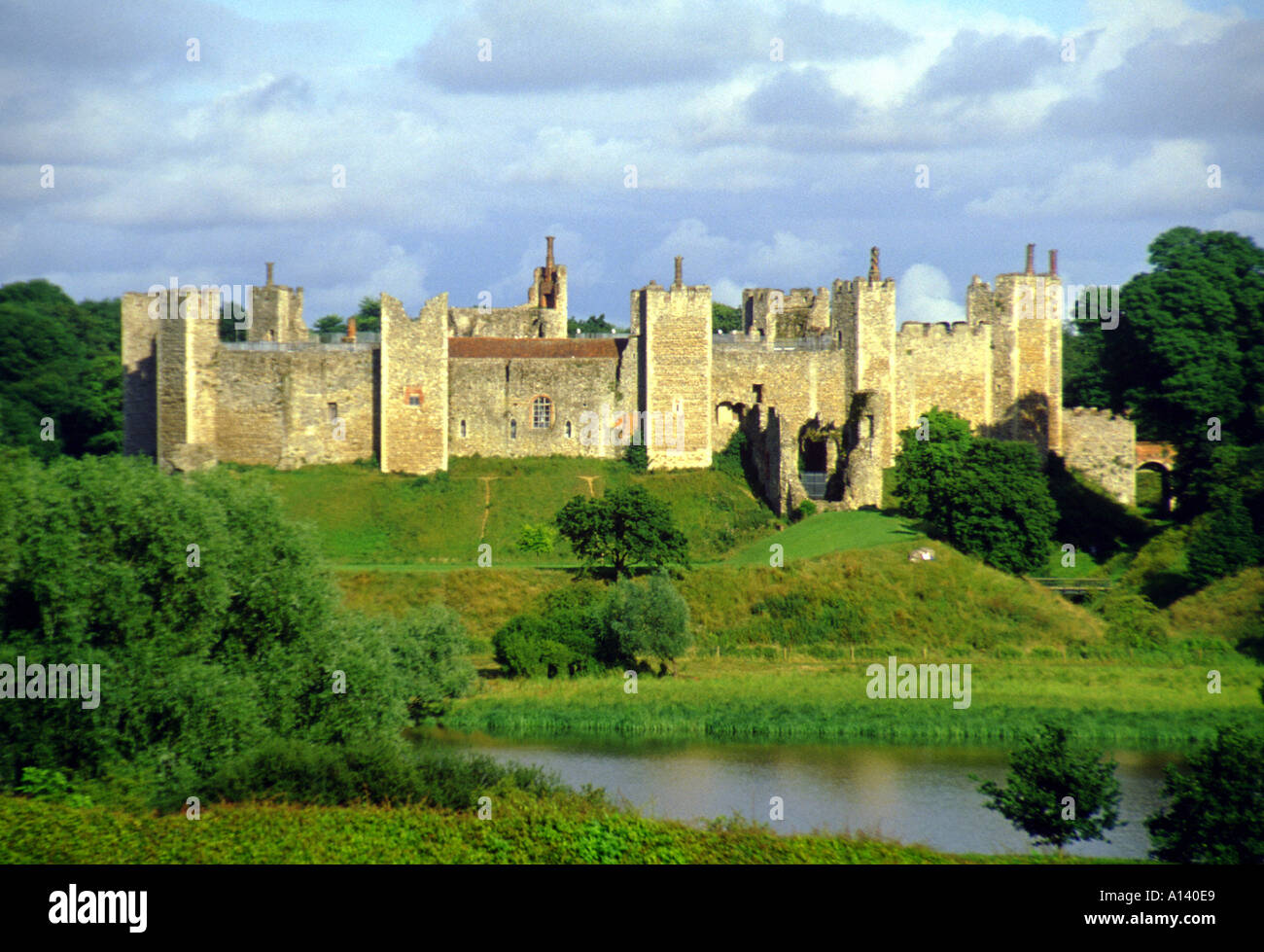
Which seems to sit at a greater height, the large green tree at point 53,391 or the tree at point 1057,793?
the large green tree at point 53,391

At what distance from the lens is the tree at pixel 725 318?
265 ft

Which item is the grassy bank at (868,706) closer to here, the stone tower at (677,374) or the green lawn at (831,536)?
the green lawn at (831,536)

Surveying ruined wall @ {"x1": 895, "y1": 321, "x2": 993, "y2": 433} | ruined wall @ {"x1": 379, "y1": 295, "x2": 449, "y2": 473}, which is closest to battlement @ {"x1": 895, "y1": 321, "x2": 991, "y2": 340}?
ruined wall @ {"x1": 895, "y1": 321, "x2": 993, "y2": 433}

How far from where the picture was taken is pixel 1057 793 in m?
19.9

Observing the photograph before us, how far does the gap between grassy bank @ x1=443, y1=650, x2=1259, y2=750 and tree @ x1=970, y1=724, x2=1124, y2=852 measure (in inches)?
291

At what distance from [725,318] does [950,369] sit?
113 ft

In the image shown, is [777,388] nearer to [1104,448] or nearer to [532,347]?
[532,347]

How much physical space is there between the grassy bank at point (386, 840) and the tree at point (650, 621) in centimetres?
1472

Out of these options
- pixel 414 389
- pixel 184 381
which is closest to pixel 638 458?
pixel 414 389

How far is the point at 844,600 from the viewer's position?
36406 mm

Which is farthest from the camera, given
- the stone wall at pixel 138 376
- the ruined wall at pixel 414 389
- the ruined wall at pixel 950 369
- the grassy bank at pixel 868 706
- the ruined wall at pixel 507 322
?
the ruined wall at pixel 507 322

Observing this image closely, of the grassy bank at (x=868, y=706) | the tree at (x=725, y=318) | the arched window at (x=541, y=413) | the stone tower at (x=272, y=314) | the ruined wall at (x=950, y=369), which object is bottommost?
the grassy bank at (x=868, y=706)

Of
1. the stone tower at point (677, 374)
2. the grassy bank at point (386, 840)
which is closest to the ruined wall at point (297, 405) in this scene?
the stone tower at point (677, 374)
